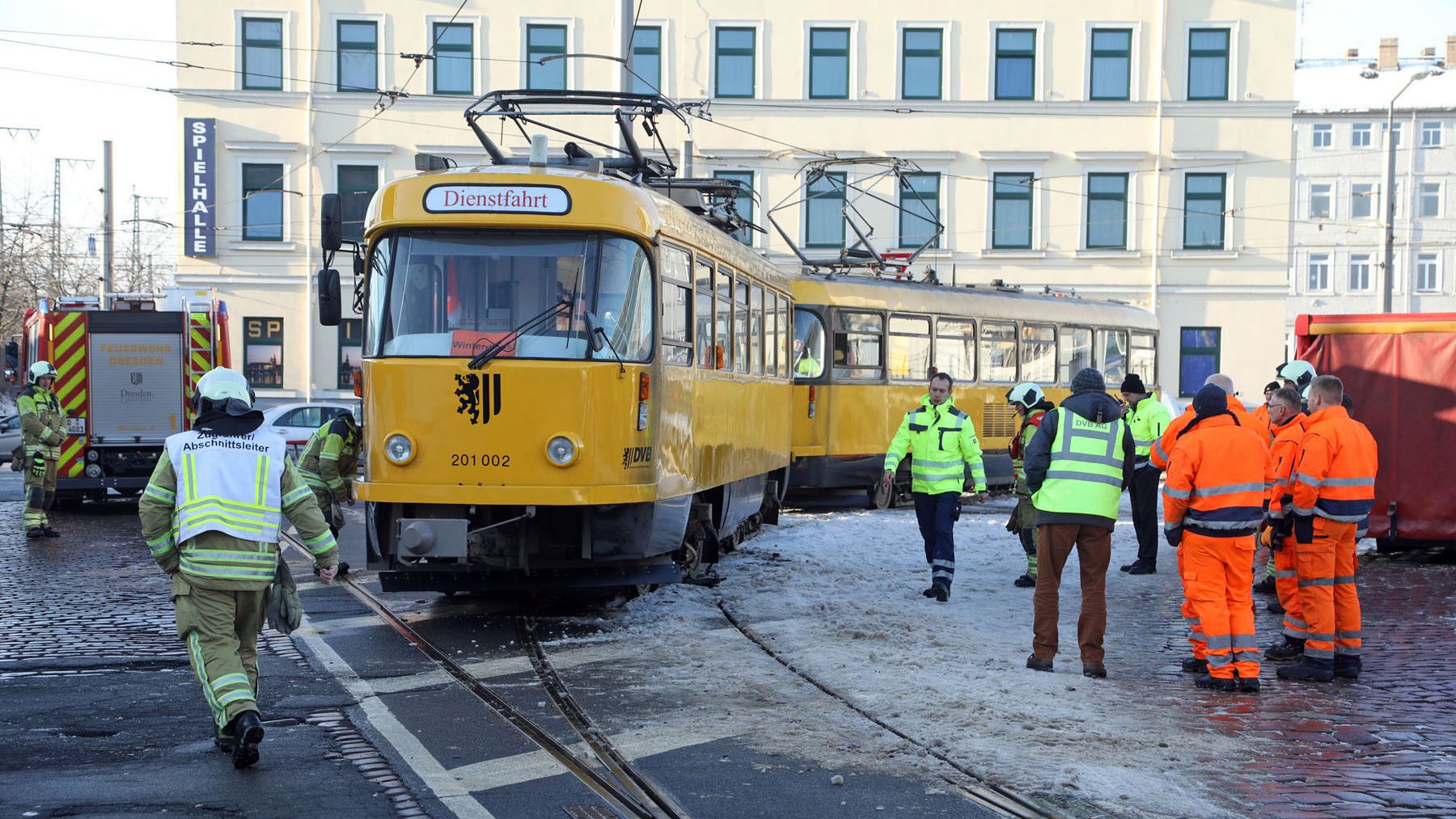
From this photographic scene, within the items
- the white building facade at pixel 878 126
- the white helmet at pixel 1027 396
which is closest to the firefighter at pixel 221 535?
the white helmet at pixel 1027 396

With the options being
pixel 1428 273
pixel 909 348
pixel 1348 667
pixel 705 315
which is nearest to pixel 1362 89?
pixel 1428 273

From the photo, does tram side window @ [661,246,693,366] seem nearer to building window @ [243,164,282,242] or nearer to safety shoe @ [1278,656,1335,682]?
safety shoe @ [1278,656,1335,682]

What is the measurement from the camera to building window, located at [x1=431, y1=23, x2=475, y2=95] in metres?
37.0

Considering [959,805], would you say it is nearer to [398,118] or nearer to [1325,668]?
[1325,668]

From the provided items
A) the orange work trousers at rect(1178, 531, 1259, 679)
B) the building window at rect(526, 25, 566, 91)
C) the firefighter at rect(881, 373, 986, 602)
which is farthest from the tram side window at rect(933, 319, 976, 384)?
the building window at rect(526, 25, 566, 91)

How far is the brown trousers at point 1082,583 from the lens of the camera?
29.2 feet

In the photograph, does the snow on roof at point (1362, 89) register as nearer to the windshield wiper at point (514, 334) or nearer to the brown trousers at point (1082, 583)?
the brown trousers at point (1082, 583)

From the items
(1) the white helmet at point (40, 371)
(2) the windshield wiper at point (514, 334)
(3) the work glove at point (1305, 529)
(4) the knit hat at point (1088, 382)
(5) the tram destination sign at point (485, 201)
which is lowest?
(3) the work glove at point (1305, 529)

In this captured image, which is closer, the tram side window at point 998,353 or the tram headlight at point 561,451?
the tram headlight at point 561,451

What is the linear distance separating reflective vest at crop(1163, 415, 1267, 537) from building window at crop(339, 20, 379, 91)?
30.9 m

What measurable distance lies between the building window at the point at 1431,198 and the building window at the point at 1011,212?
137 ft

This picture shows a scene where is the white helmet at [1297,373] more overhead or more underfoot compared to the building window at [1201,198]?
more underfoot

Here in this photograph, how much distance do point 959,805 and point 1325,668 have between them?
153 inches

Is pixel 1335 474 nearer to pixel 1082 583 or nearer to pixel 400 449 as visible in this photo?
pixel 1082 583
